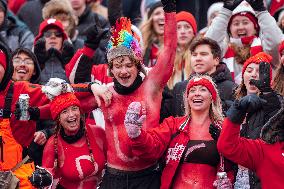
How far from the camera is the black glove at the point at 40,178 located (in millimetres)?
8320

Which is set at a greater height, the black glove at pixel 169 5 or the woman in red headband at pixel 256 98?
the black glove at pixel 169 5

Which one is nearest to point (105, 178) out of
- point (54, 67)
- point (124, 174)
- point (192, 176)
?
A: point (124, 174)

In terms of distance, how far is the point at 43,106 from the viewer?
8.98 meters

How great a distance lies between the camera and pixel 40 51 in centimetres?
1052

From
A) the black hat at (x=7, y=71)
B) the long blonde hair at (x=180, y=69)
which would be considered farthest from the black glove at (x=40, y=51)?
the black hat at (x=7, y=71)

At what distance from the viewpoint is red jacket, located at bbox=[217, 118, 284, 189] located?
24.7ft

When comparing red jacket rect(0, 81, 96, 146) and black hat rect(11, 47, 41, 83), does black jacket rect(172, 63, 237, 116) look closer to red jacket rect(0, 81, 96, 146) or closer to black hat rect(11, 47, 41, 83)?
red jacket rect(0, 81, 96, 146)

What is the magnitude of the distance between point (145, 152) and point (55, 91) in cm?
119

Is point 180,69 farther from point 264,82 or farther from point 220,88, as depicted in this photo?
point 264,82

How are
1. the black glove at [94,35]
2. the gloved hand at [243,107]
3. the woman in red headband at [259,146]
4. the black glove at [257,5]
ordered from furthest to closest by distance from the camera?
the black glove at [257,5] → the black glove at [94,35] → the woman in red headband at [259,146] → the gloved hand at [243,107]

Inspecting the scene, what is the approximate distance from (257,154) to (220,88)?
1978mm

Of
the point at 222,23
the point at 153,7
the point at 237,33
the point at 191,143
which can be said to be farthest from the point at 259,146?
the point at 153,7

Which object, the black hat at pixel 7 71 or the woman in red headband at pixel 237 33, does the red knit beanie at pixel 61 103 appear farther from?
the woman in red headband at pixel 237 33

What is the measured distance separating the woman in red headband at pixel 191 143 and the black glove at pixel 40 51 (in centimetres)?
241
